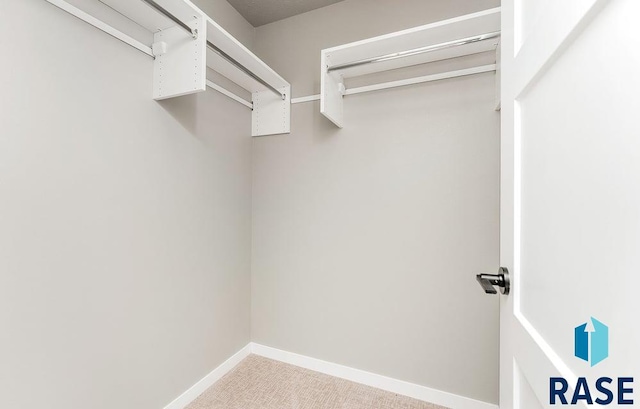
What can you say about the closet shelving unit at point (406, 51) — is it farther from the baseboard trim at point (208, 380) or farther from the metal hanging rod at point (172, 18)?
the baseboard trim at point (208, 380)

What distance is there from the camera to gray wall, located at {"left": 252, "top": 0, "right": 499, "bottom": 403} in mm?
1688

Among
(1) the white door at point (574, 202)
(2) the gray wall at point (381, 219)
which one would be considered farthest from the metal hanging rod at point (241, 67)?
(1) the white door at point (574, 202)

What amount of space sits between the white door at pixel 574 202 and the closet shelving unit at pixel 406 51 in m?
0.81

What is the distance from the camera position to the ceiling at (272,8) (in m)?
2.03

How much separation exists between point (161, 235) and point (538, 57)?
168 cm

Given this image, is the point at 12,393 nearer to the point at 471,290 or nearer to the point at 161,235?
the point at 161,235

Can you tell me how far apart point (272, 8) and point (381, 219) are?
5.57 feet

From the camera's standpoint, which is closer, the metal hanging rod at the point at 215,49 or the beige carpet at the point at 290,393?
the metal hanging rod at the point at 215,49

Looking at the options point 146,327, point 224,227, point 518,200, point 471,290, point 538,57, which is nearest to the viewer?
point 538,57

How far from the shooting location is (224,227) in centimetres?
200

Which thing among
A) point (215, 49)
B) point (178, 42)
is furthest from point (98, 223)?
point (215, 49)

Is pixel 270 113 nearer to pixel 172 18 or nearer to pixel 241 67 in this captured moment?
pixel 241 67

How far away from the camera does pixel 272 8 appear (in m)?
2.09

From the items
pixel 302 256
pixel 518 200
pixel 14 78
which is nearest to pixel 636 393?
pixel 518 200
